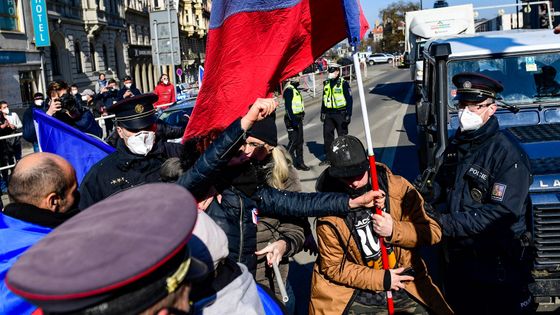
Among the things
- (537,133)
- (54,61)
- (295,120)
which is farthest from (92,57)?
(537,133)

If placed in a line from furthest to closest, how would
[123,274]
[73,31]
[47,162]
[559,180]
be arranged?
[73,31]
[559,180]
[47,162]
[123,274]

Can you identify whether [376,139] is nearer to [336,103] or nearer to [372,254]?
[336,103]

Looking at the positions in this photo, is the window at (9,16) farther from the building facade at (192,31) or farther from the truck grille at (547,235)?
the building facade at (192,31)

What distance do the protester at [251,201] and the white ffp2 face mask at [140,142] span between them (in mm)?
824

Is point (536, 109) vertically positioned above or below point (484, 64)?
below

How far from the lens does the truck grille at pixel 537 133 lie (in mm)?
4550

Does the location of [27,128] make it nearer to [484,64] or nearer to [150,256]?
[484,64]

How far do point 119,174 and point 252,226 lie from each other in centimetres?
125

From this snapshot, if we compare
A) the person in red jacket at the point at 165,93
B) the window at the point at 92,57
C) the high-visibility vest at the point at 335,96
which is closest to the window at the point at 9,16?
the window at the point at 92,57

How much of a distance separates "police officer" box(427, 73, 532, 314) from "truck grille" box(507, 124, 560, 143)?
3.36 ft

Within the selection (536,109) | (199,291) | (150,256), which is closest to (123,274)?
(150,256)

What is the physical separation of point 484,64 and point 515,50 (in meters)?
0.34

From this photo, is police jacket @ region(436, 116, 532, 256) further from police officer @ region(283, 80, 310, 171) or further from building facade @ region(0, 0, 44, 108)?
building facade @ region(0, 0, 44, 108)

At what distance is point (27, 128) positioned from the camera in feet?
20.4
